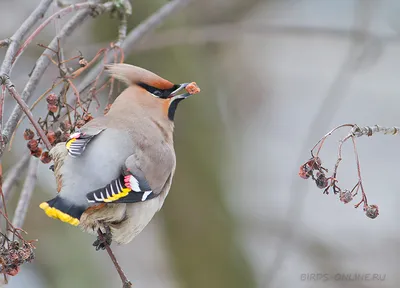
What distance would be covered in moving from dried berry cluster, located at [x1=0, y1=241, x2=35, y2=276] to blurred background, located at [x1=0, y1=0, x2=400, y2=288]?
160 centimetres

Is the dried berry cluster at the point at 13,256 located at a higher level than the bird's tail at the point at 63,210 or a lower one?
lower

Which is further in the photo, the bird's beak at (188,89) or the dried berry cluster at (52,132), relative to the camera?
the bird's beak at (188,89)

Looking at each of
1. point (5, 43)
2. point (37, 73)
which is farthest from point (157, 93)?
point (5, 43)

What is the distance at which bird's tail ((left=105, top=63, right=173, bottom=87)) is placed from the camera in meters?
2.92

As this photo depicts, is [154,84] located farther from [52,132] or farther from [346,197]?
[346,197]

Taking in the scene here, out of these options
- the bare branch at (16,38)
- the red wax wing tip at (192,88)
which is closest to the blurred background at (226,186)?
the red wax wing tip at (192,88)

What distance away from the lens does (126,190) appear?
2.53 meters

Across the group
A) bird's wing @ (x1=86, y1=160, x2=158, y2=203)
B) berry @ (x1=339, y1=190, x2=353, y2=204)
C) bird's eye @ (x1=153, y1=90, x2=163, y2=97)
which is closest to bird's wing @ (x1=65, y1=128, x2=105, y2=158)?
bird's wing @ (x1=86, y1=160, x2=158, y2=203)

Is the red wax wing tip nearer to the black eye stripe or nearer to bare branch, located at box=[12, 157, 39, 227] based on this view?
the black eye stripe

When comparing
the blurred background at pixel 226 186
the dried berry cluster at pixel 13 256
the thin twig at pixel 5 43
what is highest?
the blurred background at pixel 226 186

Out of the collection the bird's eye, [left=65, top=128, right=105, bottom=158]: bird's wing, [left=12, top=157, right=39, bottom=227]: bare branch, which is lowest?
[left=12, top=157, right=39, bottom=227]: bare branch

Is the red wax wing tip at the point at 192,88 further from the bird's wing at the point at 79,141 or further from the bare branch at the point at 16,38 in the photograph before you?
the bare branch at the point at 16,38

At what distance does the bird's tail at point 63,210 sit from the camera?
2.37 m

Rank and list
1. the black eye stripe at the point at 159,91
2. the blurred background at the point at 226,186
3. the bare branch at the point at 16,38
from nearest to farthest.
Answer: the bare branch at the point at 16,38
the black eye stripe at the point at 159,91
the blurred background at the point at 226,186
